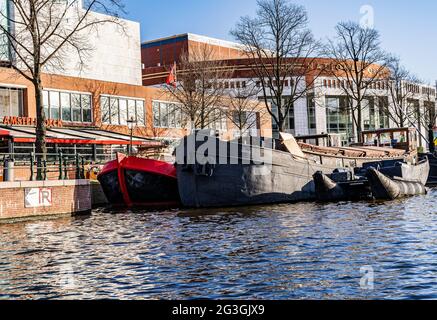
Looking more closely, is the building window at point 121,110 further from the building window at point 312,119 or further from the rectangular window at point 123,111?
the building window at point 312,119

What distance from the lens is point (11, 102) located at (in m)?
39.0

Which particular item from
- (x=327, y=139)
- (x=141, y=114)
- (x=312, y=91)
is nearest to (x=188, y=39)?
(x=312, y=91)

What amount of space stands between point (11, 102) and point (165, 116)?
15594mm

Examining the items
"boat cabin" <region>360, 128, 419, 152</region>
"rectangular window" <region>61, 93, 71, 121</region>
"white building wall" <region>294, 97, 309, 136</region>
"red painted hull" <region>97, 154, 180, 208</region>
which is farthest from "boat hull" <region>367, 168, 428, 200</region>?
"white building wall" <region>294, 97, 309, 136</region>

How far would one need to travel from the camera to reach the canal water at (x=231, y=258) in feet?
27.2

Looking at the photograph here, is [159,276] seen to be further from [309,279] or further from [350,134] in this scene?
[350,134]

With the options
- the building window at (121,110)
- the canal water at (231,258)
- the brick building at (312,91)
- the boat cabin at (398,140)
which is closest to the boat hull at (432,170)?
the boat cabin at (398,140)

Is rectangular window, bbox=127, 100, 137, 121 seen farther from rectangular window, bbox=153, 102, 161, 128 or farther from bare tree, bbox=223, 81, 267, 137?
bare tree, bbox=223, 81, 267, 137

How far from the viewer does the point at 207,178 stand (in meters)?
23.3

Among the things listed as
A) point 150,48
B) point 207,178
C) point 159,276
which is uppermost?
point 150,48

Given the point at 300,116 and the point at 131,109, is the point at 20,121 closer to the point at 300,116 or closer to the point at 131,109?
the point at 131,109
